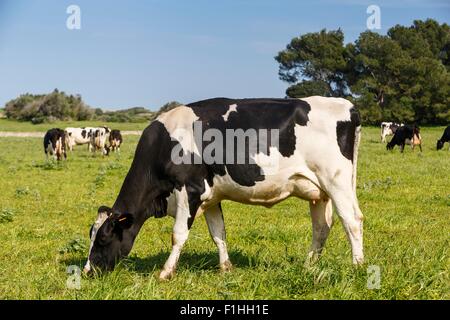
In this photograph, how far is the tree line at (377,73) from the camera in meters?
59.7

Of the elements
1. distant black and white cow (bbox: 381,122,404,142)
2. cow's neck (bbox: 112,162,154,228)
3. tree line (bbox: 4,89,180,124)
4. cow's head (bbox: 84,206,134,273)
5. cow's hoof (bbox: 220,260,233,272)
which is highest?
tree line (bbox: 4,89,180,124)

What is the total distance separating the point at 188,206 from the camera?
6469 millimetres

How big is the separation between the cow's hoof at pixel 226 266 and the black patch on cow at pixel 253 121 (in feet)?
3.69

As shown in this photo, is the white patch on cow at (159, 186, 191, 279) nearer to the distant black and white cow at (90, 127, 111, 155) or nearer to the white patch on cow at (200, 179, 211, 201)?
the white patch on cow at (200, 179, 211, 201)

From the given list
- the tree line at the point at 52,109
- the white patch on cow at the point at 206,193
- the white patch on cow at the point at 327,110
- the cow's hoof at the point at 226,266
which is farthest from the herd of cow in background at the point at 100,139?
the tree line at the point at 52,109

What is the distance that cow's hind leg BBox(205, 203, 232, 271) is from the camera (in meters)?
7.01

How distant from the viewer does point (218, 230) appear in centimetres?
715

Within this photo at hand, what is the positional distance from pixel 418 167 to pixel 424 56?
4897 cm

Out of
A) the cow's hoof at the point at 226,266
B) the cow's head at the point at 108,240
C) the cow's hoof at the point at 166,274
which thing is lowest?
the cow's hoof at the point at 226,266

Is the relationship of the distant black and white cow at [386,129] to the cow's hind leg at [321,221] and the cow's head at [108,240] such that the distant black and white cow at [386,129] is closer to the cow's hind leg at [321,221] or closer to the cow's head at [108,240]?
the cow's hind leg at [321,221]

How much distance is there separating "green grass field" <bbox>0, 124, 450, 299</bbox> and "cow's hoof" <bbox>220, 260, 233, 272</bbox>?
9 centimetres

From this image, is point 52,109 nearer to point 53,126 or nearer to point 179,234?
point 53,126

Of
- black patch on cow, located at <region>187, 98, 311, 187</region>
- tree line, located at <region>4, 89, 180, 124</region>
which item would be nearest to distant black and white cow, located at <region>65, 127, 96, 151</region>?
black patch on cow, located at <region>187, 98, 311, 187</region>

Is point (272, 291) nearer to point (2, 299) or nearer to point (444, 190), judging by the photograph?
point (2, 299)
